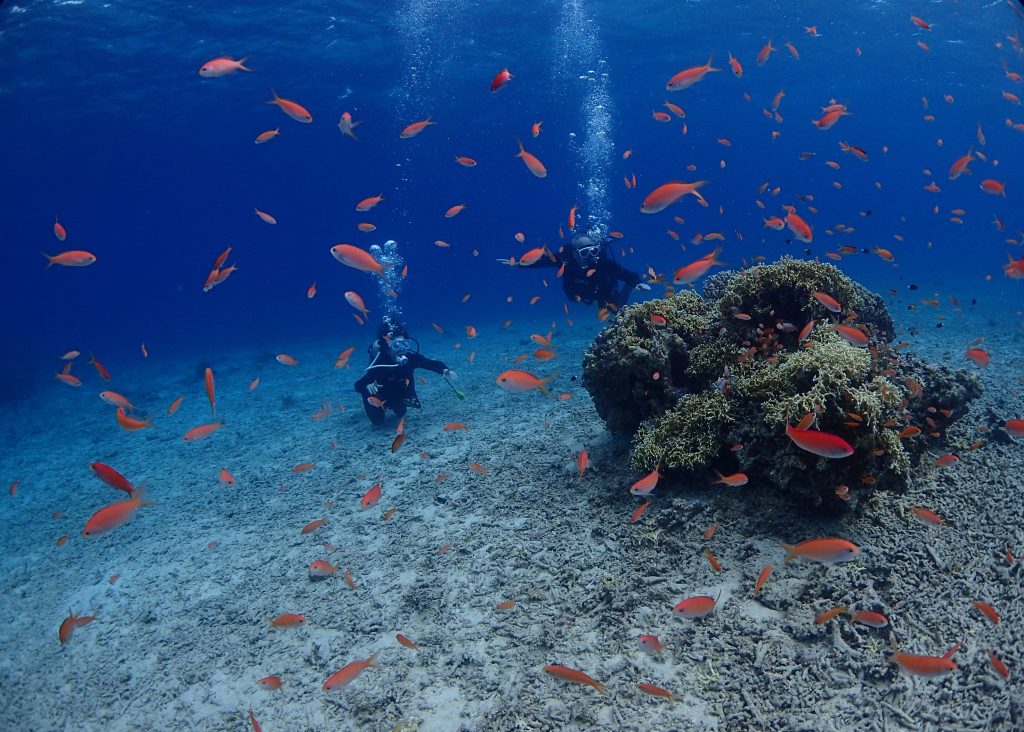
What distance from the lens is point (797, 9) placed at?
1112 inches

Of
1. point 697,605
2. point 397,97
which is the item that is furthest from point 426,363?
point 397,97

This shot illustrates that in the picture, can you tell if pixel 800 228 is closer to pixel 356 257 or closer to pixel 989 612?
pixel 989 612

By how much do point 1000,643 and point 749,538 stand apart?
63.6 inches

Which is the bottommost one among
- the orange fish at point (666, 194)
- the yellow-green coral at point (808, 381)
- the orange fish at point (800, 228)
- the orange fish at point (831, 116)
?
the yellow-green coral at point (808, 381)

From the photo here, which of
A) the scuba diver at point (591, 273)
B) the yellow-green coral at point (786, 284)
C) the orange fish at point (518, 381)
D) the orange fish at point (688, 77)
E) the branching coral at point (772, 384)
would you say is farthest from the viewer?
the scuba diver at point (591, 273)

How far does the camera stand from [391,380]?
11320 millimetres

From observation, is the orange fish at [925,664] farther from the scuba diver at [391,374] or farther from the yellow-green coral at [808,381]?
the scuba diver at [391,374]

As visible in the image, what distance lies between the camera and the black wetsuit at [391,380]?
11.0 m

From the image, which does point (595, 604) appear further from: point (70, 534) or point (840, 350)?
point (70, 534)

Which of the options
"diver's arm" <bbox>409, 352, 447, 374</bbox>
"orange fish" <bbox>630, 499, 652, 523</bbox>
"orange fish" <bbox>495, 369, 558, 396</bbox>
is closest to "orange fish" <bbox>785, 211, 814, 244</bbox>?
"orange fish" <bbox>495, 369, 558, 396</bbox>

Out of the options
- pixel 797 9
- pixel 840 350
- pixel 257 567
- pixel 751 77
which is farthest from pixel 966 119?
pixel 257 567

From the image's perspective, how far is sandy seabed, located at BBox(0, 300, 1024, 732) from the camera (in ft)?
11.4

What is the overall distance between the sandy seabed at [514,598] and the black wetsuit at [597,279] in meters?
3.12

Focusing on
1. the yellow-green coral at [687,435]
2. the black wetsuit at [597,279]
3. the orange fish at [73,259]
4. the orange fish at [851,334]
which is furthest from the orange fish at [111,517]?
the black wetsuit at [597,279]
